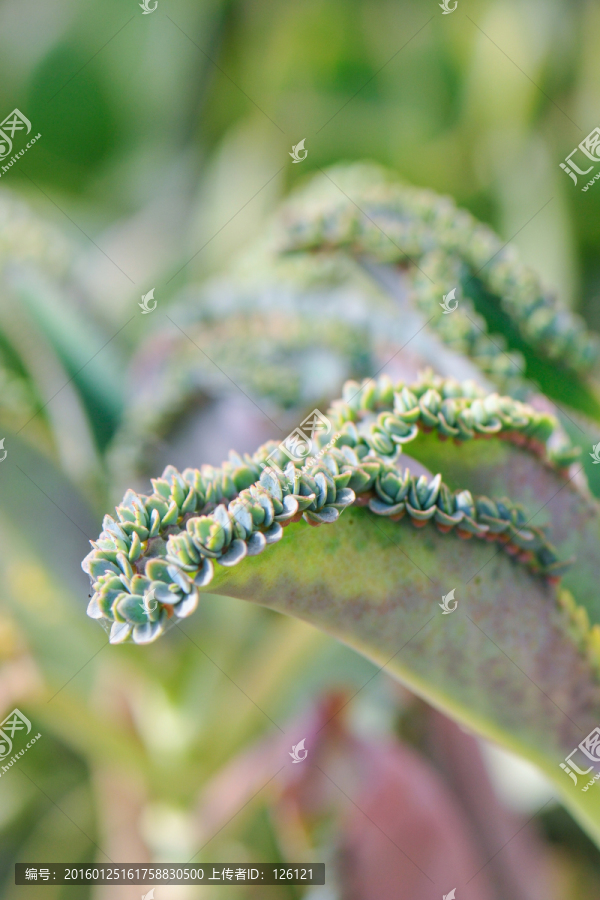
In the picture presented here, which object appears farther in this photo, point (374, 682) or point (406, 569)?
point (374, 682)

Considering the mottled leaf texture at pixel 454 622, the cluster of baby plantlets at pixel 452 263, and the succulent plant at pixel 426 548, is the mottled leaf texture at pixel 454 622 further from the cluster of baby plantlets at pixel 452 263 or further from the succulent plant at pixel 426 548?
the cluster of baby plantlets at pixel 452 263

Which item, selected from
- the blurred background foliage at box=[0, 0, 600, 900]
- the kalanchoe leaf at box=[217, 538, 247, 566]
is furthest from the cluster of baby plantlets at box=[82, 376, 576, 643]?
the blurred background foliage at box=[0, 0, 600, 900]

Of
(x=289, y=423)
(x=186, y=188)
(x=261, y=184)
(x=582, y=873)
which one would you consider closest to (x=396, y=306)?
(x=289, y=423)

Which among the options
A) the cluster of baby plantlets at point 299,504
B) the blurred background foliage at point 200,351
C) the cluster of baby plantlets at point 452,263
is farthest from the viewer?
the blurred background foliage at point 200,351

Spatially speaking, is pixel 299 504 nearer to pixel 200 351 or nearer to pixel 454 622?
pixel 454 622

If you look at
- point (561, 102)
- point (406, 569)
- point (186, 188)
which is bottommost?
point (406, 569)

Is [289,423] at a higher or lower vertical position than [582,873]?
higher

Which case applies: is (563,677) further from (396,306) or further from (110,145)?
(110,145)

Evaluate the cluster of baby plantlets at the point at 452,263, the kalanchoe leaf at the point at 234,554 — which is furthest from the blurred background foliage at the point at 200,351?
the kalanchoe leaf at the point at 234,554

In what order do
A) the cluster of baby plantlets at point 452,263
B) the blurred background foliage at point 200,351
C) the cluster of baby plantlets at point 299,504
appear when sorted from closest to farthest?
1. the cluster of baby plantlets at point 299,504
2. the cluster of baby plantlets at point 452,263
3. the blurred background foliage at point 200,351

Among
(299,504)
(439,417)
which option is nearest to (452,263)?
(439,417)
